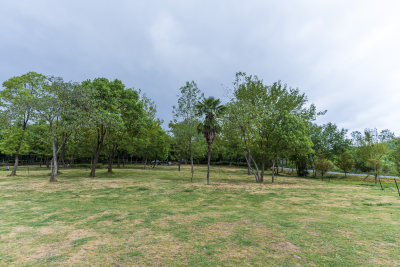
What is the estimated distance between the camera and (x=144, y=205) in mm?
12055

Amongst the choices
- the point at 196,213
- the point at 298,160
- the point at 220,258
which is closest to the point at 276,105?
the point at 298,160

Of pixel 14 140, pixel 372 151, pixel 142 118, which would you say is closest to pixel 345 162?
pixel 372 151

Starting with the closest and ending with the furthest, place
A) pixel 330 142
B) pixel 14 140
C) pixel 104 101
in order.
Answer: pixel 104 101 < pixel 14 140 < pixel 330 142

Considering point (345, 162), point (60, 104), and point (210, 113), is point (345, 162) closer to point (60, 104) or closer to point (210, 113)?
point (210, 113)

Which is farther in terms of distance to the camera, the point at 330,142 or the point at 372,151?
the point at 330,142

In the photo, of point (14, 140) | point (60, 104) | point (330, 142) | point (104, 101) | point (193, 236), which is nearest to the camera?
point (193, 236)

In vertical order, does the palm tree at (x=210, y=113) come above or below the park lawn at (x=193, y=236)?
above

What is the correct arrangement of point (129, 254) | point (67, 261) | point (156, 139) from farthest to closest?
1. point (156, 139)
2. point (129, 254)
3. point (67, 261)

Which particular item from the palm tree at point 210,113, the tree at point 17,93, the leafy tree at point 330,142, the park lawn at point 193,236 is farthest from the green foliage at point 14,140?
the leafy tree at point 330,142

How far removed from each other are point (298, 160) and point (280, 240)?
42788 mm

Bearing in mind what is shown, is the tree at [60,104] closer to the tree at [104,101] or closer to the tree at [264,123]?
the tree at [104,101]

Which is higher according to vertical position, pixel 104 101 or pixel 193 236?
pixel 104 101

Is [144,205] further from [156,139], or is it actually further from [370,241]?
[156,139]

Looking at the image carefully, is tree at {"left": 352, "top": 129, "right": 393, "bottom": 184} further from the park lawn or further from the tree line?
the park lawn
